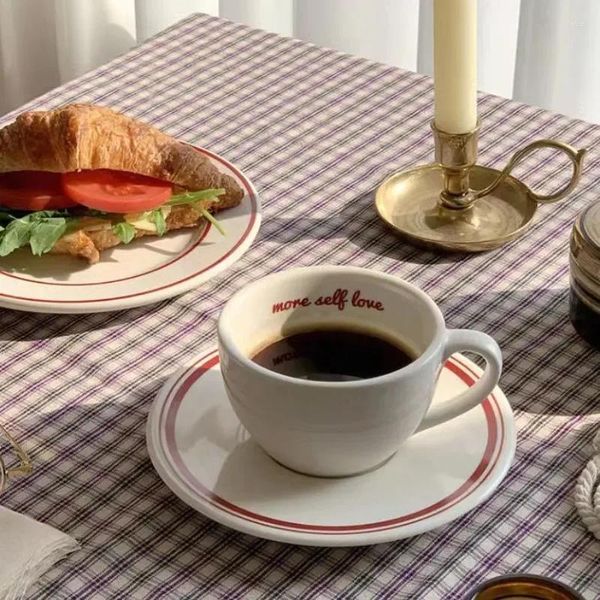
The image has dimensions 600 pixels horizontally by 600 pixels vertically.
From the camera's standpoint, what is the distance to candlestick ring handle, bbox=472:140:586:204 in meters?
1.00

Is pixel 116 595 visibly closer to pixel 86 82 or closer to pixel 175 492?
pixel 175 492

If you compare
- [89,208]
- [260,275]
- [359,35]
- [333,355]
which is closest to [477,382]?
[333,355]

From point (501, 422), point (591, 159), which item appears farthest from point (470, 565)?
point (591, 159)

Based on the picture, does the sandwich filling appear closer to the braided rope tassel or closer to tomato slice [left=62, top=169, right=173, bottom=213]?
tomato slice [left=62, top=169, right=173, bottom=213]

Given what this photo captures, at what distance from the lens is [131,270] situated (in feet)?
3.15

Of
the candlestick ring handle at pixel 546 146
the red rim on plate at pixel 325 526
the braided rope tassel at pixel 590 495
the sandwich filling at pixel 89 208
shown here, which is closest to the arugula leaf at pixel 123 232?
the sandwich filling at pixel 89 208

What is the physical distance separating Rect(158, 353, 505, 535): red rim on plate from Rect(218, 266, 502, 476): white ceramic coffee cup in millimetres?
31

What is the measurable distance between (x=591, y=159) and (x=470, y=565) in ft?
1.68

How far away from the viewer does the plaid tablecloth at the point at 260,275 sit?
717mm

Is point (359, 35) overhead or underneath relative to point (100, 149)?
underneath

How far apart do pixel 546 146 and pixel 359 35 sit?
39.0 inches

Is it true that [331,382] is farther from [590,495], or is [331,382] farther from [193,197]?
[193,197]

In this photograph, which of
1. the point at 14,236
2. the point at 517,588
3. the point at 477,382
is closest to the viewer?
the point at 517,588

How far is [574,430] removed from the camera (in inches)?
32.2
